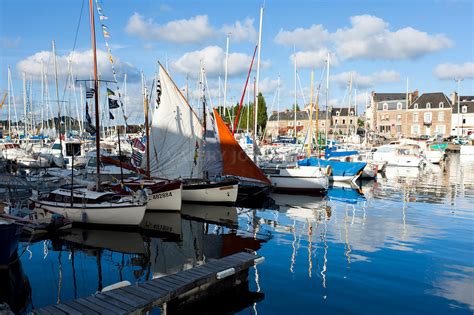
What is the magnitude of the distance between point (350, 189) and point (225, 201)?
1387cm

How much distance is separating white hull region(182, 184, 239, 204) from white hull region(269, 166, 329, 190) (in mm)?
7694

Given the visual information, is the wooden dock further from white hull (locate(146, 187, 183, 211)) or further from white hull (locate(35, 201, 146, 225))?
white hull (locate(146, 187, 183, 211))

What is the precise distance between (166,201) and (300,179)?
1337 centimetres

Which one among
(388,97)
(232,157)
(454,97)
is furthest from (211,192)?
(388,97)

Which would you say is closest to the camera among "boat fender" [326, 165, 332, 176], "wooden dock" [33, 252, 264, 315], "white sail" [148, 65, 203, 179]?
"wooden dock" [33, 252, 264, 315]

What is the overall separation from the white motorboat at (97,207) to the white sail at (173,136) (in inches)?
248

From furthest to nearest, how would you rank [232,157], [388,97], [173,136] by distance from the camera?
[388,97], [232,157], [173,136]

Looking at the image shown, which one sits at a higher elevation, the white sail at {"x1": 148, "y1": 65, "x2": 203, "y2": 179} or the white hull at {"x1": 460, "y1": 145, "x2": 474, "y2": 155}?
the white sail at {"x1": 148, "y1": 65, "x2": 203, "y2": 179}

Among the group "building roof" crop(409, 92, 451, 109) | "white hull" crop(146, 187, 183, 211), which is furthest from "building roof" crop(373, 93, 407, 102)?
"white hull" crop(146, 187, 183, 211)

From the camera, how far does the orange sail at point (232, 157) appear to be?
26.2 meters

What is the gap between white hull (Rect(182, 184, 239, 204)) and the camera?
25.6 meters

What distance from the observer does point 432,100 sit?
93.2 meters

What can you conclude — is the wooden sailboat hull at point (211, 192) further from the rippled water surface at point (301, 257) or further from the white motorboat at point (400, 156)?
the white motorboat at point (400, 156)

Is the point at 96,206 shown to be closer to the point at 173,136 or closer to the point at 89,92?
the point at 89,92
